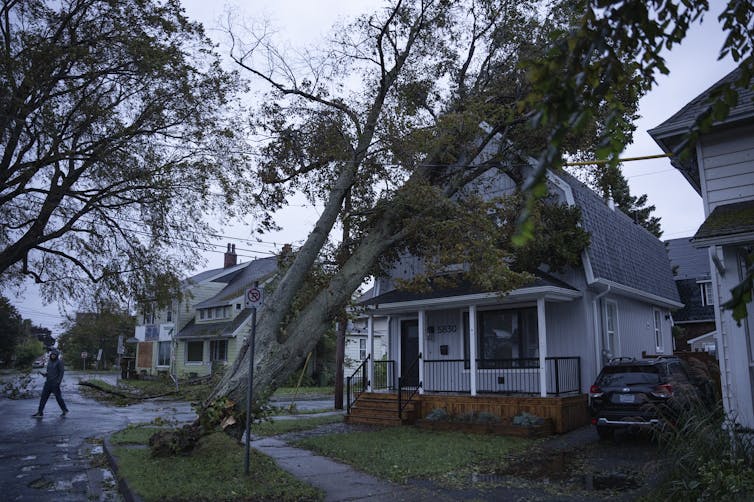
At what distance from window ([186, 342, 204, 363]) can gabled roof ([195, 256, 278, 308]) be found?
262cm

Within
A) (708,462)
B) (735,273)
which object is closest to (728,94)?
(708,462)

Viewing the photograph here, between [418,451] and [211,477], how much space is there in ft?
14.0

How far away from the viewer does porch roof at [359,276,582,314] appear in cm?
1385

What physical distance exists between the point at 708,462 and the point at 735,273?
347cm

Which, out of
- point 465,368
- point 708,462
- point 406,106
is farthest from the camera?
point 465,368

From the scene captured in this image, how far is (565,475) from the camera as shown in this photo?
28.9 ft

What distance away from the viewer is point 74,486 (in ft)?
27.2

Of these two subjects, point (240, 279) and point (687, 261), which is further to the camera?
point (240, 279)

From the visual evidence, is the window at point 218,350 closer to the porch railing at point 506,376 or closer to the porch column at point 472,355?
the porch railing at point 506,376

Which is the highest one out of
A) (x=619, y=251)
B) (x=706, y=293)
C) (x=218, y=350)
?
(x=619, y=251)

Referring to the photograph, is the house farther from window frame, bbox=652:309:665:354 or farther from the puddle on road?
the puddle on road

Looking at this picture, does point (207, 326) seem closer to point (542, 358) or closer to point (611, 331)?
point (611, 331)

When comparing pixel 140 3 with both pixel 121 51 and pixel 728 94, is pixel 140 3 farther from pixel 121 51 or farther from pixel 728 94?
pixel 728 94

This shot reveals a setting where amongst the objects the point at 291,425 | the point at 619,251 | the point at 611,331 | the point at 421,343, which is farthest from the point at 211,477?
the point at 619,251
